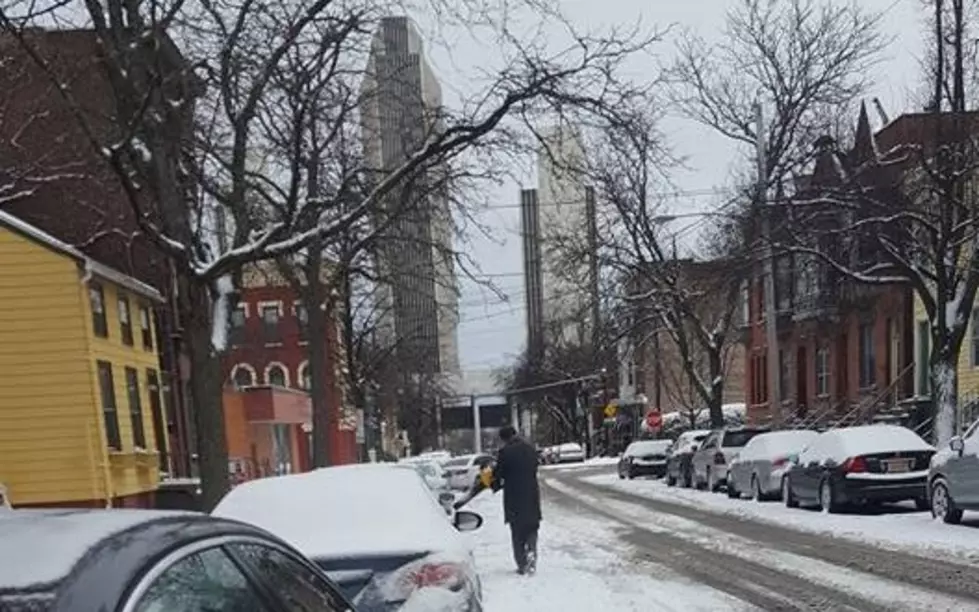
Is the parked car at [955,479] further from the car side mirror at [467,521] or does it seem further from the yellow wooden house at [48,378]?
the yellow wooden house at [48,378]

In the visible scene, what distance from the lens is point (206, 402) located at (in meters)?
14.3

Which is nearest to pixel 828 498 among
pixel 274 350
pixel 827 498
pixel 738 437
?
pixel 827 498

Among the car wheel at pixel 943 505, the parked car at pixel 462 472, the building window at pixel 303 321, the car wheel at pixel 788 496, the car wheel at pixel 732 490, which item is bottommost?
the parked car at pixel 462 472

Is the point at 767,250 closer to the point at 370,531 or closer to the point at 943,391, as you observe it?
the point at 943,391

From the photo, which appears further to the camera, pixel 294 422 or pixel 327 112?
pixel 294 422

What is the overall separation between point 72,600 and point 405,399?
7791 centimetres

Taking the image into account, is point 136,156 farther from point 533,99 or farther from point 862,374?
point 862,374

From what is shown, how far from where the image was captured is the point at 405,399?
7938cm

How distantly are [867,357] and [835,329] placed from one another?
2704 mm

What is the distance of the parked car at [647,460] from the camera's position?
39844 millimetres

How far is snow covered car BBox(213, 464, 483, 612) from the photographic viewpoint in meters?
5.86

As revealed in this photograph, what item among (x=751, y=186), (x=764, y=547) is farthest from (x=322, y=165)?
(x=751, y=186)

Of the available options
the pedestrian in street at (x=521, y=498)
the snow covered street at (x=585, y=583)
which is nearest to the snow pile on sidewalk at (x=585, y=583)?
the snow covered street at (x=585, y=583)

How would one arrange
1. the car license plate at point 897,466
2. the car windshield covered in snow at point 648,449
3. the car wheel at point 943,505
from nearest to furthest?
the car wheel at point 943,505 → the car license plate at point 897,466 → the car windshield covered in snow at point 648,449
